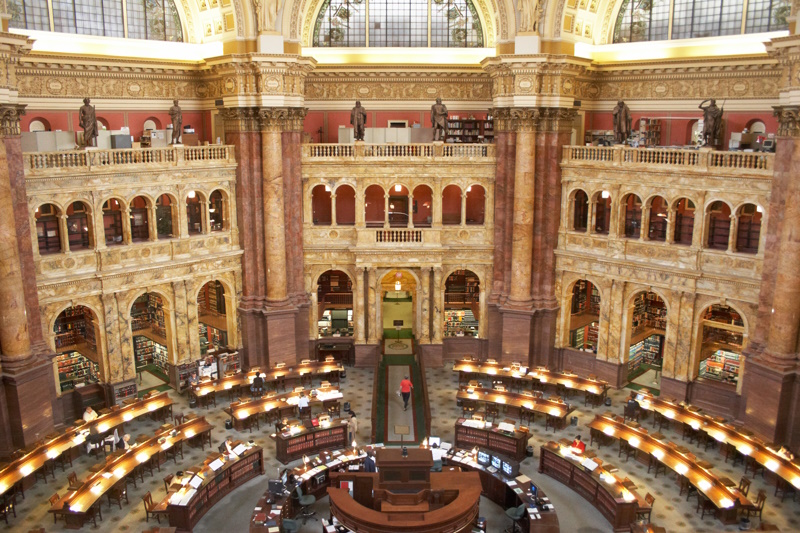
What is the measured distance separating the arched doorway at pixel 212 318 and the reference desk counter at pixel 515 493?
14770 millimetres

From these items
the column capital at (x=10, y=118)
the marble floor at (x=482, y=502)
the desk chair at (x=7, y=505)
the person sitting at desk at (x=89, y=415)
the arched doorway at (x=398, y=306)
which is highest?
the column capital at (x=10, y=118)

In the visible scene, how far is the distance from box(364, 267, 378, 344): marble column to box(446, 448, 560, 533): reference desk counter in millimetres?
10865

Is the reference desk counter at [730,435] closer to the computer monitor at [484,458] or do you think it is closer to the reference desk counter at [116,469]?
the computer monitor at [484,458]

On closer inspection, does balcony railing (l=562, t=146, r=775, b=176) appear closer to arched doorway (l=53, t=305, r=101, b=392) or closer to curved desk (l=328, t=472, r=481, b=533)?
curved desk (l=328, t=472, r=481, b=533)

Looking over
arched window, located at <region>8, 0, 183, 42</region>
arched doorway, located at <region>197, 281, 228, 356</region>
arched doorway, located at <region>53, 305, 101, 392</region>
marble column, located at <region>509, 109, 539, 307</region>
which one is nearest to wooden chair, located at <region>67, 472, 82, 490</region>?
arched doorway, located at <region>53, 305, 101, 392</region>

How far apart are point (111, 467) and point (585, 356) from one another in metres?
20.5

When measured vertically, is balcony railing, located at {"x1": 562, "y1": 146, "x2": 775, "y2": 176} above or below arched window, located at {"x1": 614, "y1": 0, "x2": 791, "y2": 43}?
below

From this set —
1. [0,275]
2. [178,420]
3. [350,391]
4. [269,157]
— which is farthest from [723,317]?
[0,275]

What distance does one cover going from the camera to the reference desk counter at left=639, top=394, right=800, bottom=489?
22406 mm

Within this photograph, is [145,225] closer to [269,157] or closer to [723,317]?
[269,157]

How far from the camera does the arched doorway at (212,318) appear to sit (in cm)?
3406

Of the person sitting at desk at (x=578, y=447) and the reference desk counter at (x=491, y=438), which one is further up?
the person sitting at desk at (x=578, y=447)

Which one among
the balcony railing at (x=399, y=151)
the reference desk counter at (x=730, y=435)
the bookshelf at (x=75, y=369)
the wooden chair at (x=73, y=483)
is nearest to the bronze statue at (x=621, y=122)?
the balcony railing at (x=399, y=151)

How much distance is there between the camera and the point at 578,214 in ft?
115
